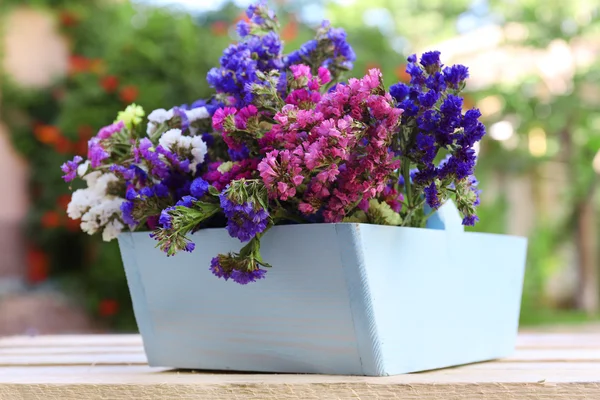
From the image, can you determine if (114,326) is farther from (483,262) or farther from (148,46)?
(483,262)

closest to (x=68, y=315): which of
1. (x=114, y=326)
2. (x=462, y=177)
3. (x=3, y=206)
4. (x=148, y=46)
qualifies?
(x=114, y=326)

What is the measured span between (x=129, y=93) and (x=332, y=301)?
4475mm

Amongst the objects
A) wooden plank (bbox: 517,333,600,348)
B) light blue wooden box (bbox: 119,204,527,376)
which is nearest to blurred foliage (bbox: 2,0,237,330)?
wooden plank (bbox: 517,333,600,348)

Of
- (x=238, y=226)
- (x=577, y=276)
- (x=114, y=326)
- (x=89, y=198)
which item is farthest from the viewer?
(x=577, y=276)

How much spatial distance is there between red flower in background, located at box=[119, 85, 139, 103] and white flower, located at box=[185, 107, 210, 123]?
418 cm

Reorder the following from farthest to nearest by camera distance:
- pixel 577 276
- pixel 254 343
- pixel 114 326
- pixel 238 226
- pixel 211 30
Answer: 1. pixel 577 276
2. pixel 211 30
3. pixel 114 326
4. pixel 254 343
5. pixel 238 226

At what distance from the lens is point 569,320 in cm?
633

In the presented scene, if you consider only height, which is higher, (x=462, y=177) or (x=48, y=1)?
(x=48, y=1)

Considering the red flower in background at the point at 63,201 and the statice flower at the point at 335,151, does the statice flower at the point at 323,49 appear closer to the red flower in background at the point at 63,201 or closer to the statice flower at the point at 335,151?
the statice flower at the point at 335,151

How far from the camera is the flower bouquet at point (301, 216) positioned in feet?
3.18

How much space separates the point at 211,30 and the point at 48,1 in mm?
1673

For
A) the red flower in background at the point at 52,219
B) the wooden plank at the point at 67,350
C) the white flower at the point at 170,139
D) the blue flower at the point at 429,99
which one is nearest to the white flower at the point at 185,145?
the white flower at the point at 170,139

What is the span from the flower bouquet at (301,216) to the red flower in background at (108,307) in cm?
426

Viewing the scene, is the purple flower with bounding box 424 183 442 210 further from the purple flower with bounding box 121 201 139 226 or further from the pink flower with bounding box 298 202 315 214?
the purple flower with bounding box 121 201 139 226
